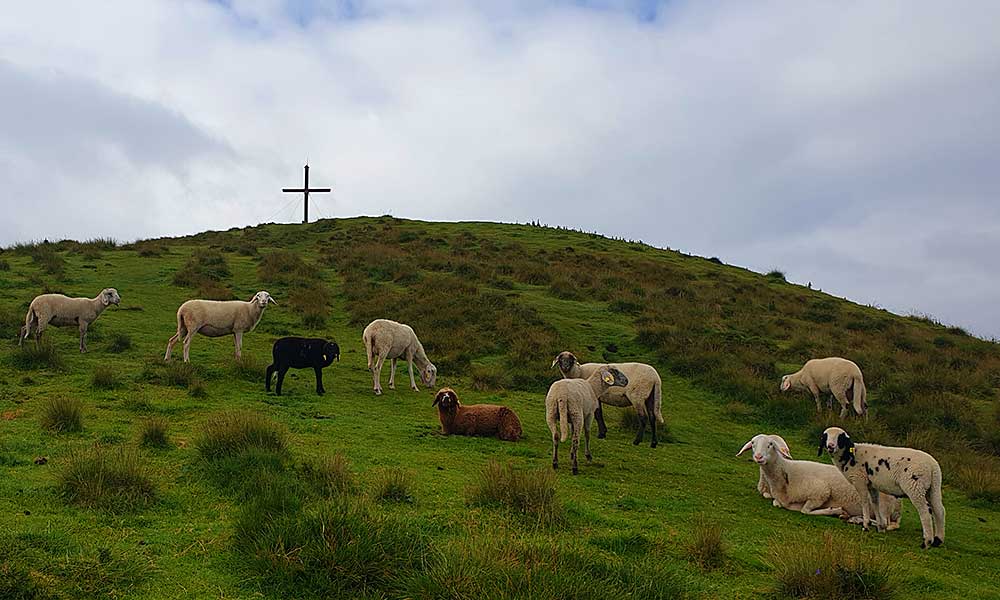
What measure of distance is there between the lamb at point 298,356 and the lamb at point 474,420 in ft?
12.3

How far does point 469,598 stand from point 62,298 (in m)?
16.7

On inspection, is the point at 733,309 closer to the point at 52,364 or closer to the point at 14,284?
the point at 52,364

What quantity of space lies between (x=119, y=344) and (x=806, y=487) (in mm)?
15738

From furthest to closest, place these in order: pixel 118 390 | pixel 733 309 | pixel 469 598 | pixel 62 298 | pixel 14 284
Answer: pixel 733 309 → pixel 14 284 → pixel 62 298 → pixel 118 390 → pixel 469 598

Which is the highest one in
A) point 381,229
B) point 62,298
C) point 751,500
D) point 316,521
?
point 381,229

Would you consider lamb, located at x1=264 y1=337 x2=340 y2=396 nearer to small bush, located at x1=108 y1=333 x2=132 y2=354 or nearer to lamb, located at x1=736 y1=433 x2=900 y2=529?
small bush, located at x1=108 y1=333 x2=132 y2=354

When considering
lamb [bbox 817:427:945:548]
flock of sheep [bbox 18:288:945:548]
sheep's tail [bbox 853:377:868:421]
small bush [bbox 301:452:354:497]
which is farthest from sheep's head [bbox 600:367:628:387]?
sheep's tail [bbox 853:377:868:421]

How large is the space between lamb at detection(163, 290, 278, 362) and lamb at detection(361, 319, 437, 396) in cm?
317

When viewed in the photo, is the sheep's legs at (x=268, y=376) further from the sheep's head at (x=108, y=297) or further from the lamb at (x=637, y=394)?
the sheep's head at (x=108, y=297)

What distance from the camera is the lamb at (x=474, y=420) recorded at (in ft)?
42.1

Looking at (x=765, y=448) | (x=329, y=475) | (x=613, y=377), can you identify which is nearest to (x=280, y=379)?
(x=613, y=377)

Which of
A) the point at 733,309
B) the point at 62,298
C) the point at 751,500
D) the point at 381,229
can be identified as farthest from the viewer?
the point at 381,229

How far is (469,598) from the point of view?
16.3 feet

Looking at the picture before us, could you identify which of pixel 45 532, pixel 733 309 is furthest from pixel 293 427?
pixel 733 309
